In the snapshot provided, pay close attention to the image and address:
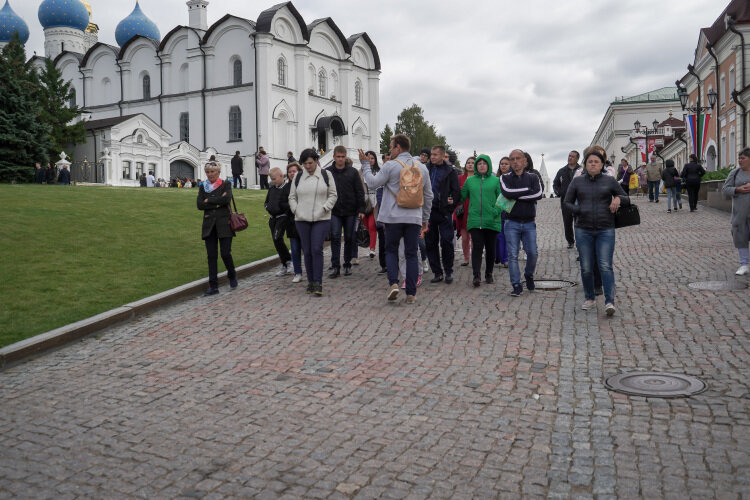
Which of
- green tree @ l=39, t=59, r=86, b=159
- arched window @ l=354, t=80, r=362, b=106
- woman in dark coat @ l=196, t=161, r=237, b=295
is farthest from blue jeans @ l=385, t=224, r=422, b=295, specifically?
arched window @ l=354, t=80, r=362, b=106

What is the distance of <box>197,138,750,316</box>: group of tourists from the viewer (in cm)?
861

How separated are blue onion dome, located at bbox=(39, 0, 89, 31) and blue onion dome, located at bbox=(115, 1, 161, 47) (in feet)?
16.5

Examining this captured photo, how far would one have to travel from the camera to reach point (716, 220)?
20.0m

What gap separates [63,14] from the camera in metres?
74.9

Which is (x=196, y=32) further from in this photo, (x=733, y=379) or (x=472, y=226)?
(x=733, y=379)

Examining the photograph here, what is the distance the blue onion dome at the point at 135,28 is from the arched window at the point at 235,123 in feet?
64.1

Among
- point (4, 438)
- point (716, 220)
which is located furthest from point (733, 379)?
point (716, 220)

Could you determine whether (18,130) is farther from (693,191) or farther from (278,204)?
(693,191)

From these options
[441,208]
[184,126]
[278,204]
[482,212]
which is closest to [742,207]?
[482,212]

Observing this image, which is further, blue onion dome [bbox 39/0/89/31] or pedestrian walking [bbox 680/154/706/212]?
blue onion dome [bbox 39/0/89/31]

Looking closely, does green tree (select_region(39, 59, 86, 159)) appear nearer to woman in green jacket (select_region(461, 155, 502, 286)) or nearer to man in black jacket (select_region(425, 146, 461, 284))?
man in black jacket (select_region(425, 146, 461, 284))

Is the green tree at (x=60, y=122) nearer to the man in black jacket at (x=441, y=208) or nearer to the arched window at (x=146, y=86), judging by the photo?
the arched window at (x=146, y=86)

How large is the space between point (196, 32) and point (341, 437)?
6168 centimetres

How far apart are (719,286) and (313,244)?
18.1 feet
